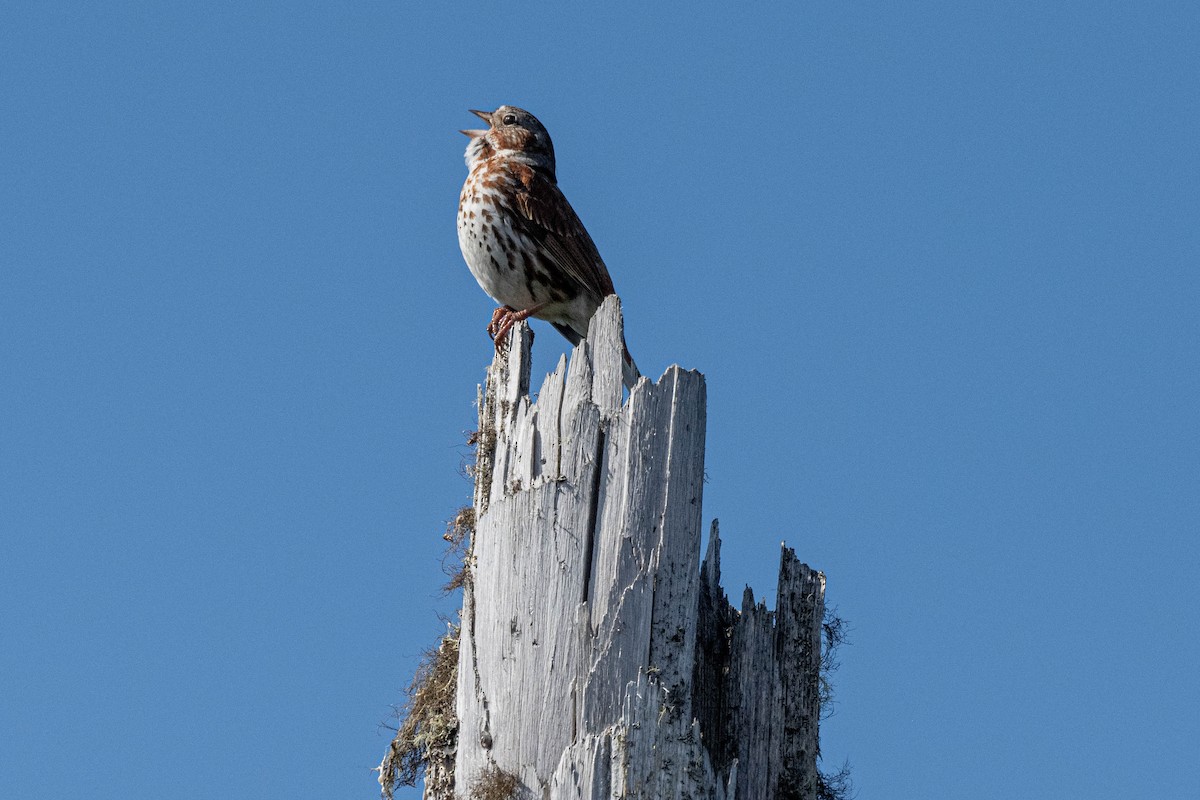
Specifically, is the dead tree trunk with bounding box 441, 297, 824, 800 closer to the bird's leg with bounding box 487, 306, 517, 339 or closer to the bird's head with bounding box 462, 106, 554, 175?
the bird's leg with bounding box 487, 306, 517, 339

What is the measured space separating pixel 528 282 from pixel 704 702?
334cm

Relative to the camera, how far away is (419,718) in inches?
214

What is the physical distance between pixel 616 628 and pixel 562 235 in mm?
3540

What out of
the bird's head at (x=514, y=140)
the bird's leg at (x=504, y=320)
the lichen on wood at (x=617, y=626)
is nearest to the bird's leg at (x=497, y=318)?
the bird's leg at (x=504, y=320)

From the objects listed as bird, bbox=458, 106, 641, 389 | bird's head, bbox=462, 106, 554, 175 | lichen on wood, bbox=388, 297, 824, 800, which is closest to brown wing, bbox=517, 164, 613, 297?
bird, bbox=458, 106, 641, 389

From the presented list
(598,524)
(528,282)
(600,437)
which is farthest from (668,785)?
(528,282)

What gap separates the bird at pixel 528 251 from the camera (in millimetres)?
7648

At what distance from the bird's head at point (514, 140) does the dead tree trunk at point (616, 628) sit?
3699 mm

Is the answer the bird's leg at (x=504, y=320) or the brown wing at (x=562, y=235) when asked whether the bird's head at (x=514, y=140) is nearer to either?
the brown wing at (x=562, y=235)

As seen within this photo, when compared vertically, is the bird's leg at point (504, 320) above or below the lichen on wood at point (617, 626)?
above

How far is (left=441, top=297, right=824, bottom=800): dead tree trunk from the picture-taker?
178 inches

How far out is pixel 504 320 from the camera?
7305 mm

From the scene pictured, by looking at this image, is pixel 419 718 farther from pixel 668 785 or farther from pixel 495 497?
pixel 668 785

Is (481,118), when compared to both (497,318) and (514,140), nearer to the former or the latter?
(514,140)
